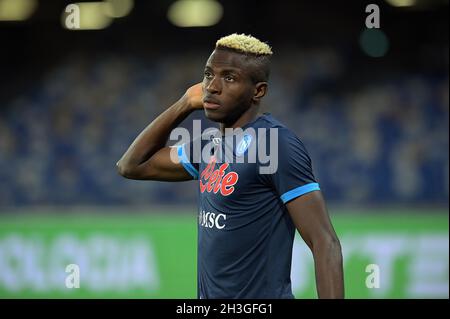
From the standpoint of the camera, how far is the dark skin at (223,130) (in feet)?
9.87

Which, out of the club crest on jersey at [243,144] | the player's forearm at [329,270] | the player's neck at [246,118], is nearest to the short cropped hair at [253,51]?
the player's neck at [246,118]

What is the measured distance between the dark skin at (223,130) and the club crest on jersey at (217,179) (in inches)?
8.5

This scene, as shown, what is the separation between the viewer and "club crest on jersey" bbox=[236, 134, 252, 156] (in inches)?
133

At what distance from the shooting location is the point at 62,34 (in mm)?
11078

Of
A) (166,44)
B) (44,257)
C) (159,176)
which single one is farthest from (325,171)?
(159,176)

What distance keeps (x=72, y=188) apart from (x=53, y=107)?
1.35 metres

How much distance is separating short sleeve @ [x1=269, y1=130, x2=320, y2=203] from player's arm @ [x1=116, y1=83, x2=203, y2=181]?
2.87 feet

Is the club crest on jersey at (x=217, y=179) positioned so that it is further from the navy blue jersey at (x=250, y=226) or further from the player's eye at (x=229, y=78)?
the player's eye at (x=229, y=78)

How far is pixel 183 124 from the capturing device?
34.4 feet

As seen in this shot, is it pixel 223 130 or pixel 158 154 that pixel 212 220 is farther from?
pixel 158 154

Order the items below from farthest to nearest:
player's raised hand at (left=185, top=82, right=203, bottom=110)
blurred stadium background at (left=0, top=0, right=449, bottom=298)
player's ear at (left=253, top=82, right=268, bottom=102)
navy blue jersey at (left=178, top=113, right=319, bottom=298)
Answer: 1. blurred stadium background at (left=0, top=0, right=449, bottom=298)
2. player's raised hand at (left=185, top=82, right=203, bottom=110)
3. player's ear at (left=253, top=82, right=268, bottom=102)
4. navy blue jersey at (left=178, top=113, right=319, bottom=298)

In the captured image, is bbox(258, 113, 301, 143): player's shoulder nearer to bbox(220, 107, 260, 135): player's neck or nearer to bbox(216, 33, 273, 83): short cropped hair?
bbox(220, 107, 260, 135): player's neck

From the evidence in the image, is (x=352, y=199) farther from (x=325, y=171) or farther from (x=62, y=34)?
(x=62, y=34)

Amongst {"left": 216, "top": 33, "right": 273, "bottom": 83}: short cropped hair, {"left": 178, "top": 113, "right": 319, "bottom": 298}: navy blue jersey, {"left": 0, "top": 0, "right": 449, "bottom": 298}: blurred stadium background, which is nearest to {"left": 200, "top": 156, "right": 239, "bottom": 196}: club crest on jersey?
{"left": 178, "top": 113, "right": 319, "bottom": 298}: navy blue jersey
